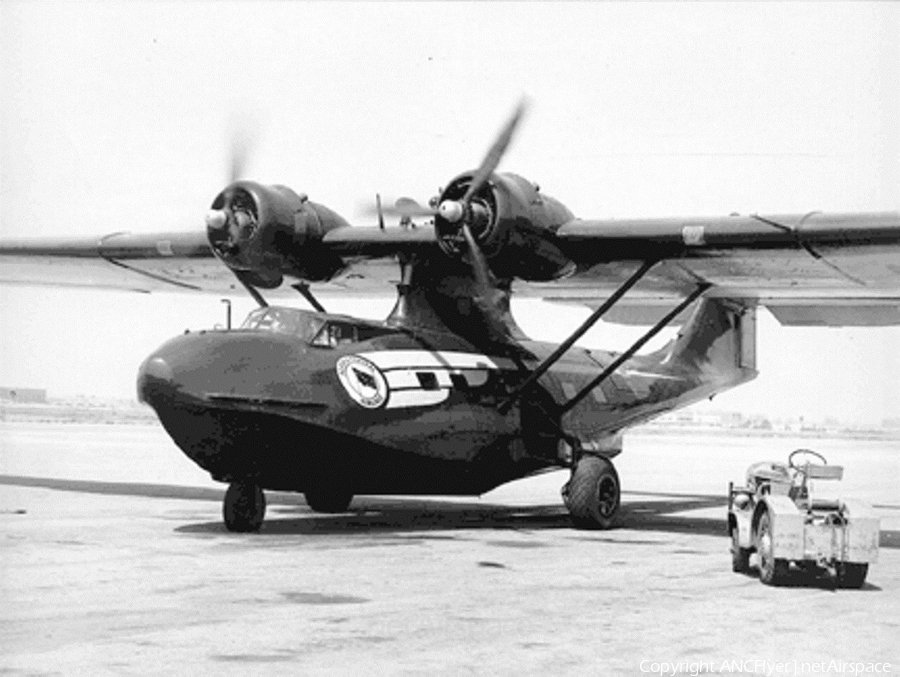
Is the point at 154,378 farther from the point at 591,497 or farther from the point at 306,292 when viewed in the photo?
the point at 591,497

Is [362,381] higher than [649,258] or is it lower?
lower

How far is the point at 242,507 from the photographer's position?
15.0 meters

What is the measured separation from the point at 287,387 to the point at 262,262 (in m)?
2.54

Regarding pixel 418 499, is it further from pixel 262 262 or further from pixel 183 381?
pixel 183 381

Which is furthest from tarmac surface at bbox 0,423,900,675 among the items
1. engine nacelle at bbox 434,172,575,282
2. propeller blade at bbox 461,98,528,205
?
propeller blade at bbox 461,98,528,205

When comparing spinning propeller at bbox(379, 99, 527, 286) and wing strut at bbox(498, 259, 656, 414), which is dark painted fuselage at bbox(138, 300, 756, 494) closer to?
wing strut at bbox(498, 259, 656, 414)

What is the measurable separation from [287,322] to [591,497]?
15.7 feet

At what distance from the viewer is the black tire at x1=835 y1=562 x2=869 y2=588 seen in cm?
1116

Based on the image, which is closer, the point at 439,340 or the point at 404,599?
the point at 404,599

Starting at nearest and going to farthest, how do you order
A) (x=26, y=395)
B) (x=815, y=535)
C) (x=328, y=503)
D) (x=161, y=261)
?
(x=815, y=535) < (x=328, y=503) < (x=161, y=261) < (x=26, y=395)

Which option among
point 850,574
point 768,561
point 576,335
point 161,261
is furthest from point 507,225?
point 161,261

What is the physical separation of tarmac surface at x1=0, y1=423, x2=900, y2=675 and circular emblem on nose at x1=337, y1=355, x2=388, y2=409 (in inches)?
65.8

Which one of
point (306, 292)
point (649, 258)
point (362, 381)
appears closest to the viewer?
point (362, 381)

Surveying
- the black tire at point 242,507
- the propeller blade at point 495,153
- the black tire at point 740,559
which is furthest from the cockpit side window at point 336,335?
the black tire at point 740,559
